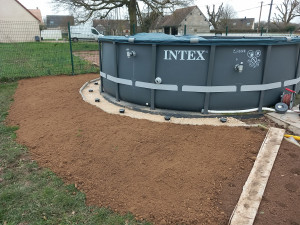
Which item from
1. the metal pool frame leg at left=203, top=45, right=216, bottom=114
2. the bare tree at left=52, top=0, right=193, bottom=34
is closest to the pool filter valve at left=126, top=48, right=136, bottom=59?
the metal pool frame leg at left=203, top=45, right=216, bottom=114

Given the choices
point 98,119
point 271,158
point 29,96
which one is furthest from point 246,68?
point 29,96

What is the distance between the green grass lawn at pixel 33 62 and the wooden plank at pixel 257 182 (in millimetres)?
8707

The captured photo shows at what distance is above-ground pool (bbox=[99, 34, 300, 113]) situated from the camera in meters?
5.07

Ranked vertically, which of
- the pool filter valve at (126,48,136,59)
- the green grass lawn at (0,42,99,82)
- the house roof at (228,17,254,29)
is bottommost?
the green grass lawn at (0,42,99,82)

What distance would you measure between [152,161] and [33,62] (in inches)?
458

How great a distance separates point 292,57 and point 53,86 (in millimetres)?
7215

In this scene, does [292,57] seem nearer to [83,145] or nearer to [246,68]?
[246,68]

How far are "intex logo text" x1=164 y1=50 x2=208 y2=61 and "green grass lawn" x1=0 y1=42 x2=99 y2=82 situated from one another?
6.54 meters

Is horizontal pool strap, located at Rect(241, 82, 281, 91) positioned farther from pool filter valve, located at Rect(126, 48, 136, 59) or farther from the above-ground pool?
pool filter valve, located at Rect(126, 48, 136, 59)

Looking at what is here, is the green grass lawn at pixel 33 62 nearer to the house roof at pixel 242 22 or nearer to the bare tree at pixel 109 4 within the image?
the bare tree at pixel 109 4

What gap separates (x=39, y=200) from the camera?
A: 296 centimetres

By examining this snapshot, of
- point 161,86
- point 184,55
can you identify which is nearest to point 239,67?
point 184,55

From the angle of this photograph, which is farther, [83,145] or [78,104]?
[78,104]

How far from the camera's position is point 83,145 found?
13.7 ft
